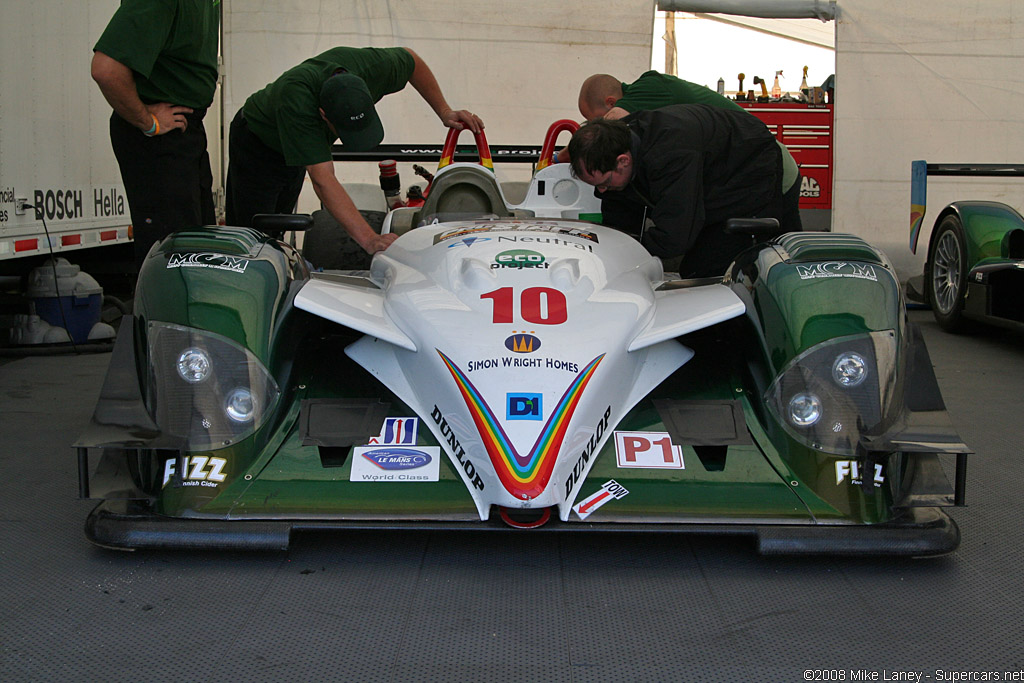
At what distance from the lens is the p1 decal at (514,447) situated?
2.11 metres

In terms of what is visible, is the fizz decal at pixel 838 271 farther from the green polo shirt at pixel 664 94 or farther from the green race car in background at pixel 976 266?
the green race car in background at pixel 976 266

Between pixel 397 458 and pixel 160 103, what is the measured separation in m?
1.96

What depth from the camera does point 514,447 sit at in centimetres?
215

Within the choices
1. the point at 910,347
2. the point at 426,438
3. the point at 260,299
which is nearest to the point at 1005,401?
the point at 910,347

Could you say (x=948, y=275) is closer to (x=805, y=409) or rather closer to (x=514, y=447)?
(x=805, y=409)

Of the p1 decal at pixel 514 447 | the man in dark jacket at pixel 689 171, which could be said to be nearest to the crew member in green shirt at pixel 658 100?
the man in dark jacket at pixel 689 171

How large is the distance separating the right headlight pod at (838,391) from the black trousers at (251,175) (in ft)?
8.71

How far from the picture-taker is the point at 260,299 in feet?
8.18

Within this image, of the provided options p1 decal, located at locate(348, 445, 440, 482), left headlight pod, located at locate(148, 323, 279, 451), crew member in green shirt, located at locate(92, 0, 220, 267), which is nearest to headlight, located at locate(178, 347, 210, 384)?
left headlight pod, located at locate(148, 323, 279, 451)

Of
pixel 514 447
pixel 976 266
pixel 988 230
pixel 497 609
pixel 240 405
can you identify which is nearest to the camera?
pixel 497 609

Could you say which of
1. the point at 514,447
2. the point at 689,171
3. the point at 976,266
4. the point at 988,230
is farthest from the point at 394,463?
the point at 988,230

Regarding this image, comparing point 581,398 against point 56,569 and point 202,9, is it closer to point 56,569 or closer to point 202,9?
point 56,569

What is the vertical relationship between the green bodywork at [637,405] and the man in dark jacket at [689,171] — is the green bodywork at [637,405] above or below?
below

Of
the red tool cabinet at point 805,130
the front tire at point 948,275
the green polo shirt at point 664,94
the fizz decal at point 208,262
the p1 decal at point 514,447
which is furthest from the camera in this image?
the red tool cabinet at point 805,130
